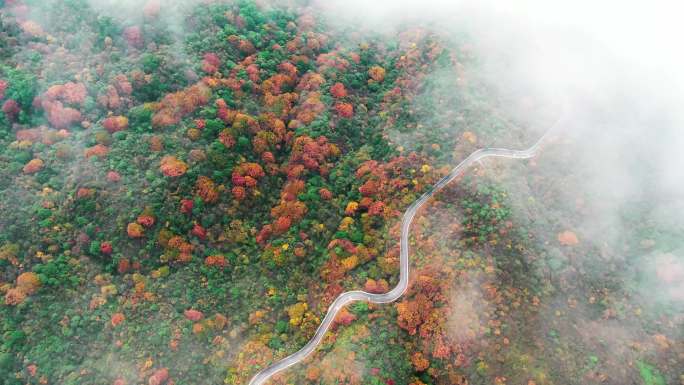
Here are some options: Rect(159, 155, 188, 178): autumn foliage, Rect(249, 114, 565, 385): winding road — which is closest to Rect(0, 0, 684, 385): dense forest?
Rect(159, 155, 188, 178): autumn foliage

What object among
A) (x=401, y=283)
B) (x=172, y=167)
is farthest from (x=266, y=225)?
(x=401, y=283)

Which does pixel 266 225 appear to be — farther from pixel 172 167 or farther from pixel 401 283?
pixel 401 283

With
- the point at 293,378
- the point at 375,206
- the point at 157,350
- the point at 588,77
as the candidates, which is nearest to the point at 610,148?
the point at 588,77

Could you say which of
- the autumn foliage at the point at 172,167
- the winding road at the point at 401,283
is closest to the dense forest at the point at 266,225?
the autumn foliage at the point at 172,167

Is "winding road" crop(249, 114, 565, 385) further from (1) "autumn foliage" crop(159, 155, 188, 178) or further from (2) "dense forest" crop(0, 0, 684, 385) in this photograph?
(1) "autumn foliage" crop(159, 155, 188, 178)

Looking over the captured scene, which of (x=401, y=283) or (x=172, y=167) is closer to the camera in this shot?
(x=401, y=283)

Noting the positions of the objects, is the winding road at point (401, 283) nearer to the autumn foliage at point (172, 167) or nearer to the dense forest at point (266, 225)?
the dense forest at point (266, 225)
